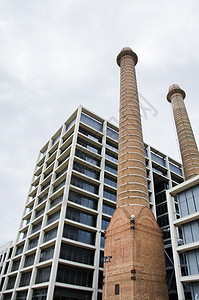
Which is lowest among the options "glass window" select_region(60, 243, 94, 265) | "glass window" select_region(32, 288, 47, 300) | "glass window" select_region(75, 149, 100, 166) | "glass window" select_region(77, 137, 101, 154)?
"glass window" select_region(32, 288, 47, 300)

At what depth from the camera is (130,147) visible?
2902 cm

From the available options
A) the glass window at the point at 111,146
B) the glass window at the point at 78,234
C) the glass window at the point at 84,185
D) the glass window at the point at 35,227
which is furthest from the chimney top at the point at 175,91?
the glass window at the point at 35,227

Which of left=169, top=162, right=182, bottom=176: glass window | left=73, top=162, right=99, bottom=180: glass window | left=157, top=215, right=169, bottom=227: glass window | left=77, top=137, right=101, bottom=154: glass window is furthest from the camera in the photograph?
left=169, top=162, right=182, bottom=176: glass window

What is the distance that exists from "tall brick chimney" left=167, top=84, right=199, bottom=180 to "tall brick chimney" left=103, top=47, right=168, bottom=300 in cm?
1074

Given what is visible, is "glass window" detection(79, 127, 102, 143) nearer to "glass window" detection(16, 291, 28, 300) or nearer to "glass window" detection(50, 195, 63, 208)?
"glass window" detection(50, 195, 63, 208)

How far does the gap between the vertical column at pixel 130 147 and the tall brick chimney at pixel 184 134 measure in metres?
10.1

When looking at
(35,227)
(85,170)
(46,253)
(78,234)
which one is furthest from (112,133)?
(46,253)

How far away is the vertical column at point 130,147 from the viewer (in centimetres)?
2542

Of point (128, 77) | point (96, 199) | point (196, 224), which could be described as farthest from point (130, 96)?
point (196, 224)

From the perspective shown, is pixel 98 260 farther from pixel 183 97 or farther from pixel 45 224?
pixel 183 97

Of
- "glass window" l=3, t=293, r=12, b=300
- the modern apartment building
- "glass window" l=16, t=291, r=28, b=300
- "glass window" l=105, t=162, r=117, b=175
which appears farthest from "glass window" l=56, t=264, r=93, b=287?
"glass window" l=105, t=162, r=117, b=175

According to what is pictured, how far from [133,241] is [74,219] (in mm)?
10868

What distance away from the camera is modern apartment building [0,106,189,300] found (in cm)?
2709

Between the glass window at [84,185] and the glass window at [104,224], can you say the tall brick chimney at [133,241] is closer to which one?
the glass window at [104,224]
